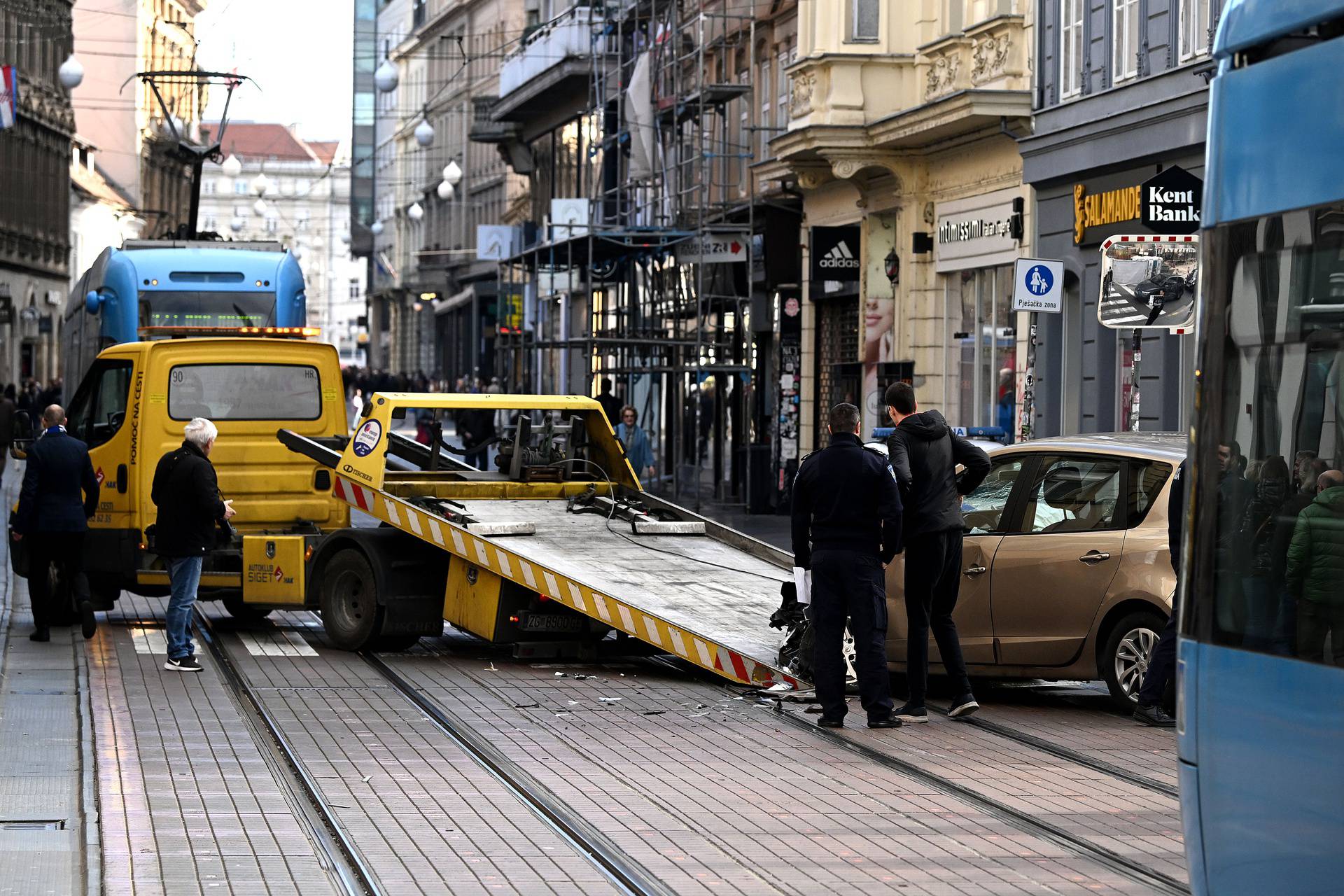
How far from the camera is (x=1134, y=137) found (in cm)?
2258

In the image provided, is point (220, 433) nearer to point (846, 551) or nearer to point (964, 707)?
point (846, 551)

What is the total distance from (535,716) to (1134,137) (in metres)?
12.2

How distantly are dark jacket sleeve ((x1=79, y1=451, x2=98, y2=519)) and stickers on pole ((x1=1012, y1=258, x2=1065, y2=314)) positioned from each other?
7.49 meters

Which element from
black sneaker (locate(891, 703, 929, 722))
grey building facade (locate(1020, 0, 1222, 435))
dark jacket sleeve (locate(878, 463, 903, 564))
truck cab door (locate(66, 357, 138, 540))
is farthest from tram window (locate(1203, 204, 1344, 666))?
grey building facade (locate(1020, 0, 1222, 435))

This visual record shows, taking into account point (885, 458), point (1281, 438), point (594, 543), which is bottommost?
point (594, 543)

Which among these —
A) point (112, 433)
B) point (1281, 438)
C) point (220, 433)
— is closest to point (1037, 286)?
point (220, 433)

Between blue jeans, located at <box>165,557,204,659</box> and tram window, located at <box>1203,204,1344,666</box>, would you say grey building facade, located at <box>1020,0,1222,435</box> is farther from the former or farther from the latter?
tram window, located at <box>1203,204,1344,666</box>

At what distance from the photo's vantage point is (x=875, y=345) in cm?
3025

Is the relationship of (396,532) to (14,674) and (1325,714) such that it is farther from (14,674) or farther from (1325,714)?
(1325,714)

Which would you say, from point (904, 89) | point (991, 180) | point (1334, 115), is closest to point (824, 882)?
point (1334, 115)

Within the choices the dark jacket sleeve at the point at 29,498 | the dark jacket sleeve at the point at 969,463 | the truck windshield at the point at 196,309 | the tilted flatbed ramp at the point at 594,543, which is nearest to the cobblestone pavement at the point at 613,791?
the tilted flatbed ramp at the point at 594,543

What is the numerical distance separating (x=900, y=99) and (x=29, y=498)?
1520cm

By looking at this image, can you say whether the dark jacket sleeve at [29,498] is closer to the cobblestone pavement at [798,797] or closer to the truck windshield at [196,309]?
the cobblestone pavement at [798,797]

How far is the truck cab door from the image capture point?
17.6 m
